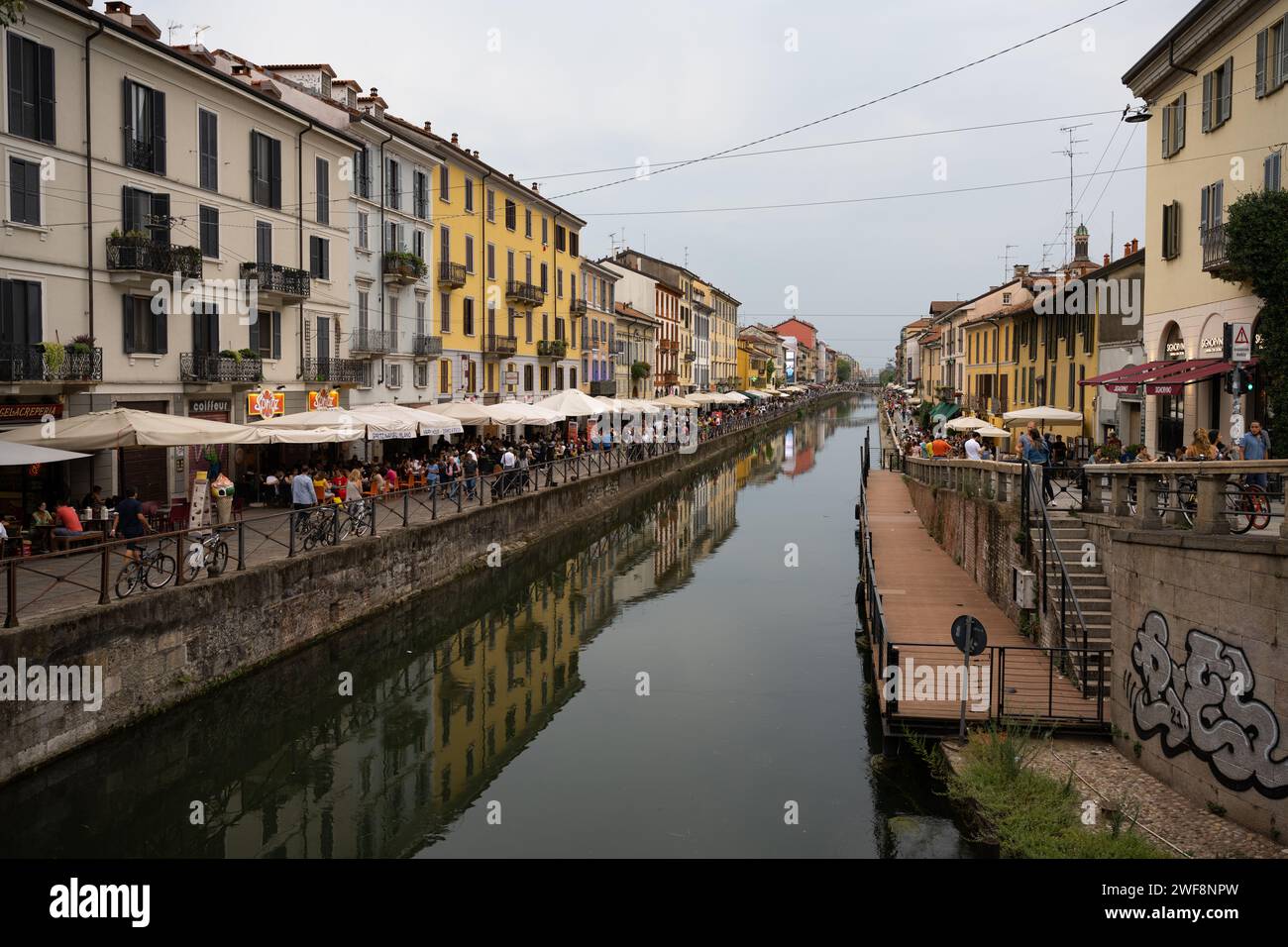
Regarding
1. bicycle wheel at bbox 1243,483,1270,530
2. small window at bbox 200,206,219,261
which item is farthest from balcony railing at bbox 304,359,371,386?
bicycle wheel at bbox 1243,483,1270,530

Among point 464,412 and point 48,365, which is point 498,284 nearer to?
point 464,412

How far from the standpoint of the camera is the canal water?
10305 millimetres

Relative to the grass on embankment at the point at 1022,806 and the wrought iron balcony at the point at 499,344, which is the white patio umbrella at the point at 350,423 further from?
the wrought iron balcony at the point at 499,344

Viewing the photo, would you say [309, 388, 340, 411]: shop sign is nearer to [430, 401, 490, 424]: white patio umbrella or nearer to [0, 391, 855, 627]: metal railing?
[430, 401, 490, 424]: white patio umbrella

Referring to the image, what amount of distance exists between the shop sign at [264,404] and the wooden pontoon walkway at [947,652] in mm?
14478

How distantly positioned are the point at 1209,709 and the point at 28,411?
1816 cm

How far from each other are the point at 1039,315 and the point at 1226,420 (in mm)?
22132

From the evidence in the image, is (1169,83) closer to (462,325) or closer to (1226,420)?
(1226,420)
